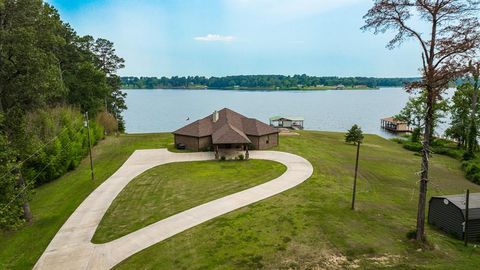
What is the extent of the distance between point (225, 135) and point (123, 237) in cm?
1812

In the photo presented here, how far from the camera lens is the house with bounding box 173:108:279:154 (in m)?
31.3

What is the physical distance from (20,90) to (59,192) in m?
8.20

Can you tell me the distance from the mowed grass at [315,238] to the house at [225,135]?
1091 cm

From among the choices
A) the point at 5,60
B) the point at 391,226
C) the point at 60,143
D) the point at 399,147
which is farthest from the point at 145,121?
the point at 391,226

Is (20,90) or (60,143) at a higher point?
(20,90)

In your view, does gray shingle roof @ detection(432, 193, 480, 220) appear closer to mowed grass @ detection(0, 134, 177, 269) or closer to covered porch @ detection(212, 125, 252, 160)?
covered porch @ detection(212, 125, 252, 160)

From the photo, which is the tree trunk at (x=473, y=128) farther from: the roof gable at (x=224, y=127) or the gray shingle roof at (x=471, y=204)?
the gray shingle roof at (x=471, y=204)

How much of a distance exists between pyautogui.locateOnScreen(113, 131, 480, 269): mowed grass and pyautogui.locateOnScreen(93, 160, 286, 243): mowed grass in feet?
9.62

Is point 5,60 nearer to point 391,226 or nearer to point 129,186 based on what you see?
point 129,186

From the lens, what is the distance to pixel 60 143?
1026 inches

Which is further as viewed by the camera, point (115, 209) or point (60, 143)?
point (60, 143)

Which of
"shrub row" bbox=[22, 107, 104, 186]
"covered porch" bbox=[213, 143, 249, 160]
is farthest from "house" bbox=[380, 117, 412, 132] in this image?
"shrub row" bbox=[22, 107, 104, 186]

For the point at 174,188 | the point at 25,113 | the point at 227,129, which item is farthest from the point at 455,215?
the point at 25,113

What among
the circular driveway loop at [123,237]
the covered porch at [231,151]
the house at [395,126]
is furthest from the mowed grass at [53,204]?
the house at [395,126]
